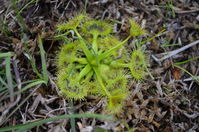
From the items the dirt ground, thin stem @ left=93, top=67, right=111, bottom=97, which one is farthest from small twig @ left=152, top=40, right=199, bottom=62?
thin stem @ left=93, top=67, right=111, bottom=97

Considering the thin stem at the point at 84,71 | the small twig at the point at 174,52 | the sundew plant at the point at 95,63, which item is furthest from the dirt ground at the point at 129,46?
the thin stem at the point at 84,71

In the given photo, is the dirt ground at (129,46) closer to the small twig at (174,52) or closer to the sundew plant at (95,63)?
the small twig at (174,52)

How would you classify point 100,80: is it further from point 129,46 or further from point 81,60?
point 129,46

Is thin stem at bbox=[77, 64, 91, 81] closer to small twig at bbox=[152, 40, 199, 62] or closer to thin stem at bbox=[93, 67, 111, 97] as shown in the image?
thin stem at bbox=[93, 67, 111, 97]

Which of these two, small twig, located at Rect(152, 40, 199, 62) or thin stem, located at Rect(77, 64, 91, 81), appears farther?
small twig, located at Rect(152, 40, 199, 62)

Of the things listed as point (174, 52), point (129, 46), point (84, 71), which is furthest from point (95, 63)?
point (174, 52)

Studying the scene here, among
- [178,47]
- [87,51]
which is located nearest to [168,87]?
[178,47]
